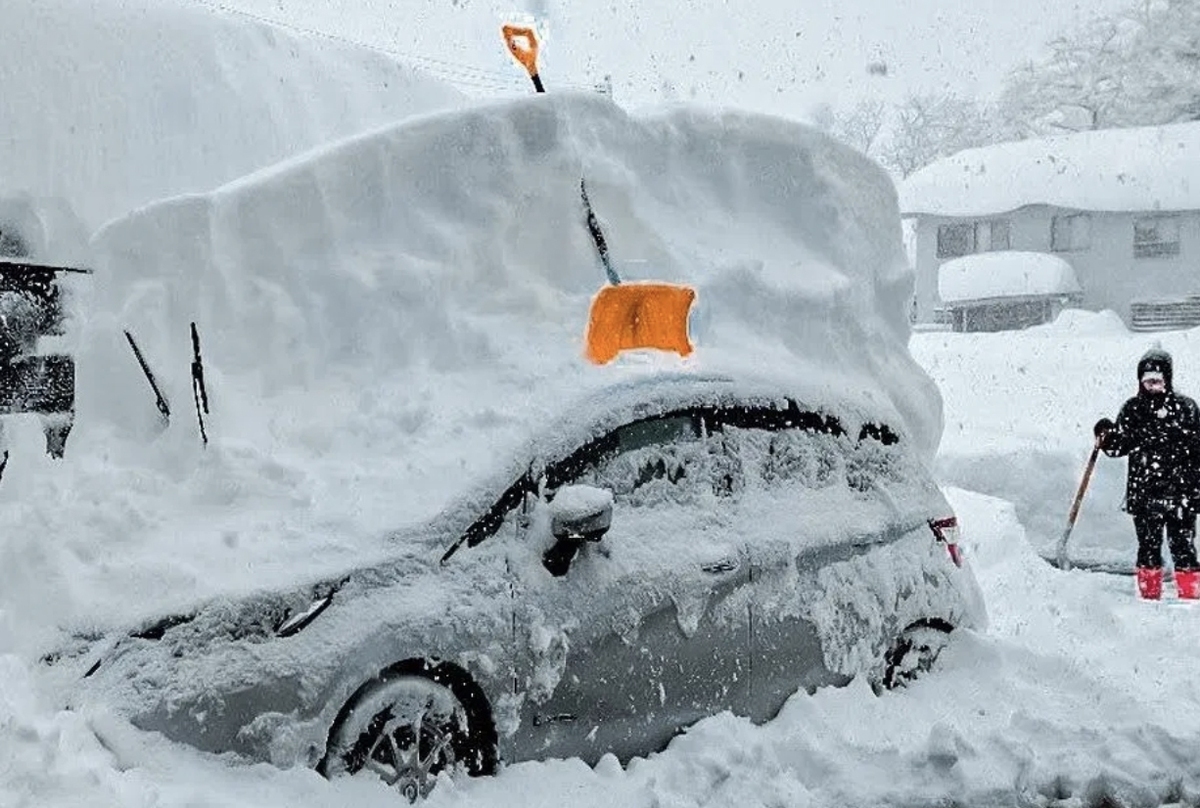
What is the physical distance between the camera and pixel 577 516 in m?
4.32

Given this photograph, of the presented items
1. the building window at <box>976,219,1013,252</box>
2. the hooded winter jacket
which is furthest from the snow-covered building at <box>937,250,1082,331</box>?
the hooded winter jacket

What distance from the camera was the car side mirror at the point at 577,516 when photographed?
14.2 feet

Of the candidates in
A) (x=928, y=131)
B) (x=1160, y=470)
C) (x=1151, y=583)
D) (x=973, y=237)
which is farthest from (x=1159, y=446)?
(x=928, y=131)

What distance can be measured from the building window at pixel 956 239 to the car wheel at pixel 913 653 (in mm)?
37946

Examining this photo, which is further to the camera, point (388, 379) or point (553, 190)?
point (553, 190)

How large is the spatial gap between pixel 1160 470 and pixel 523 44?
5.91m

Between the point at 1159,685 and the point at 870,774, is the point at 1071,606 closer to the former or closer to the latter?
the point at 1159,685

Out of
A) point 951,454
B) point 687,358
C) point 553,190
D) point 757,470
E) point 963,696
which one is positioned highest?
point 553,190

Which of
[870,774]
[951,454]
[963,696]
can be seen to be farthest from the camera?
[951,454]

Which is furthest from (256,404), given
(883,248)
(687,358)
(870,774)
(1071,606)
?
(1071,606)

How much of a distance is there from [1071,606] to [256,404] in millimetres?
5446

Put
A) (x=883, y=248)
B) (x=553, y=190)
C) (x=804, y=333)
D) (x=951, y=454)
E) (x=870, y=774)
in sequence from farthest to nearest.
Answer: (x=951, y=454) → (x=883, y=248) → (x=804, y=333) → (x=553, y=190) → (x=870, y=774)

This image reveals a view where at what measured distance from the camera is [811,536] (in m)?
5.32

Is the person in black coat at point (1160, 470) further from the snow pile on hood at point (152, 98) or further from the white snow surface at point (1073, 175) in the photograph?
the white snow surface at point (1073, 175)
